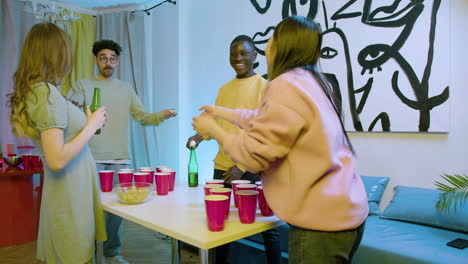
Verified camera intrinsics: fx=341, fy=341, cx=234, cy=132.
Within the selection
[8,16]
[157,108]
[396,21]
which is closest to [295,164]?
[396,21]

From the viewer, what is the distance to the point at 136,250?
2.85m

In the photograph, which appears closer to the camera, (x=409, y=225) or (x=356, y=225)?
(x=356, y=225)

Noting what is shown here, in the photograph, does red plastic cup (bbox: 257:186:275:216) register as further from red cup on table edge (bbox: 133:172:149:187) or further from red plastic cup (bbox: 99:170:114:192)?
red plastic cup (bbox: 99:170:114:192)

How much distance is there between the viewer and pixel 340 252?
946mm

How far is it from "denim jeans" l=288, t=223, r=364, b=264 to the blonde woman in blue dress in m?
0.86

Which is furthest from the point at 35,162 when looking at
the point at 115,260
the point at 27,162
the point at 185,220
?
the point at 185,220

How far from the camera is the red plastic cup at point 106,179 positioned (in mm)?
1660

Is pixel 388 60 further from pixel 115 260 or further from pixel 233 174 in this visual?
pixel 115 260

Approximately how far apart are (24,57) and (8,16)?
2931 mm

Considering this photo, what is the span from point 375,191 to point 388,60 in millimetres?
930

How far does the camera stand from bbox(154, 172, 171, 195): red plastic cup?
1.58 metres

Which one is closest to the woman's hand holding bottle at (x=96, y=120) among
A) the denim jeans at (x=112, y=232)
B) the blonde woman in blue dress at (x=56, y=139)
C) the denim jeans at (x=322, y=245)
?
the blonde woman in blue dress at (x=56, y=139)

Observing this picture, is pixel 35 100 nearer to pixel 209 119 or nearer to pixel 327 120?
pixel 209 119

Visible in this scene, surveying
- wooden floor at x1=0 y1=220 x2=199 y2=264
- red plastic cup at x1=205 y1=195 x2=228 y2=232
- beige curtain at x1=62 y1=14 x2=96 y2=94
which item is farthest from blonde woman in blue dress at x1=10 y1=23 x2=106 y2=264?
beige curtain at x1=62 y1=14 x2=96 y2=94
